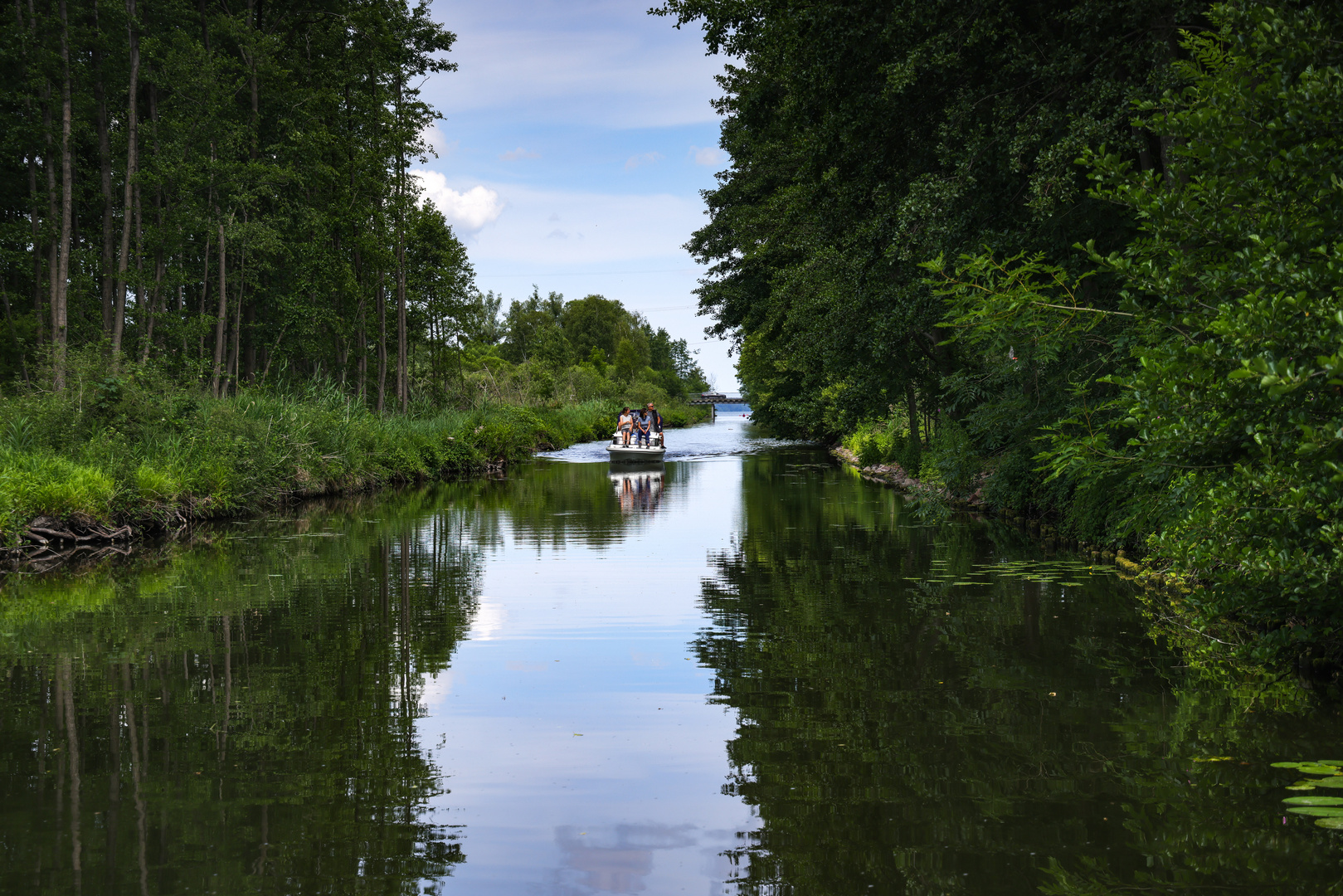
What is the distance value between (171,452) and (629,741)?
1291 cm

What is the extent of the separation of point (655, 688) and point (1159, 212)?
4378mm

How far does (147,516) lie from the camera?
14.6 m

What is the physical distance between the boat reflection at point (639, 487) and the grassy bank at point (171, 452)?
18.5 ft

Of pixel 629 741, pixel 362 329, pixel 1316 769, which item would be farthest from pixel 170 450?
pixel 362 329

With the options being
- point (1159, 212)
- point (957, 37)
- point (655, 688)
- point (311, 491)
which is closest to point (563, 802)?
point (655, 688)

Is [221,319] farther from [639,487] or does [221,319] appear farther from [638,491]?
[638,491]

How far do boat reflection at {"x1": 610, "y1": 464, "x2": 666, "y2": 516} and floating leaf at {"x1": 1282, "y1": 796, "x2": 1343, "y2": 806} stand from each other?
14.9m

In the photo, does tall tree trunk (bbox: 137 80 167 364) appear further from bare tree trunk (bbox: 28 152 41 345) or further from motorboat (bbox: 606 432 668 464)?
motorboat (bbox: 606 432 668 464)

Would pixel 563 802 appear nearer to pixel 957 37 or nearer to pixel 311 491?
pixel 957 37

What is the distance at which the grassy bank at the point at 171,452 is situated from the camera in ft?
43.5

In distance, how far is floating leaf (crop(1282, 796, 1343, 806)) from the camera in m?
4.49

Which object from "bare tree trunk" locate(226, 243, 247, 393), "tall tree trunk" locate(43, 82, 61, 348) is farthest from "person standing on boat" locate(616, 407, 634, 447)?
"tall tree trunk" locate(43, 82, 61, 348)

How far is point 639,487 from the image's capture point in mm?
25594

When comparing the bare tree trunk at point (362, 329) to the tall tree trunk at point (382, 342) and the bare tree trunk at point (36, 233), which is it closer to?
the tall tree trunk at point (382, 342)
